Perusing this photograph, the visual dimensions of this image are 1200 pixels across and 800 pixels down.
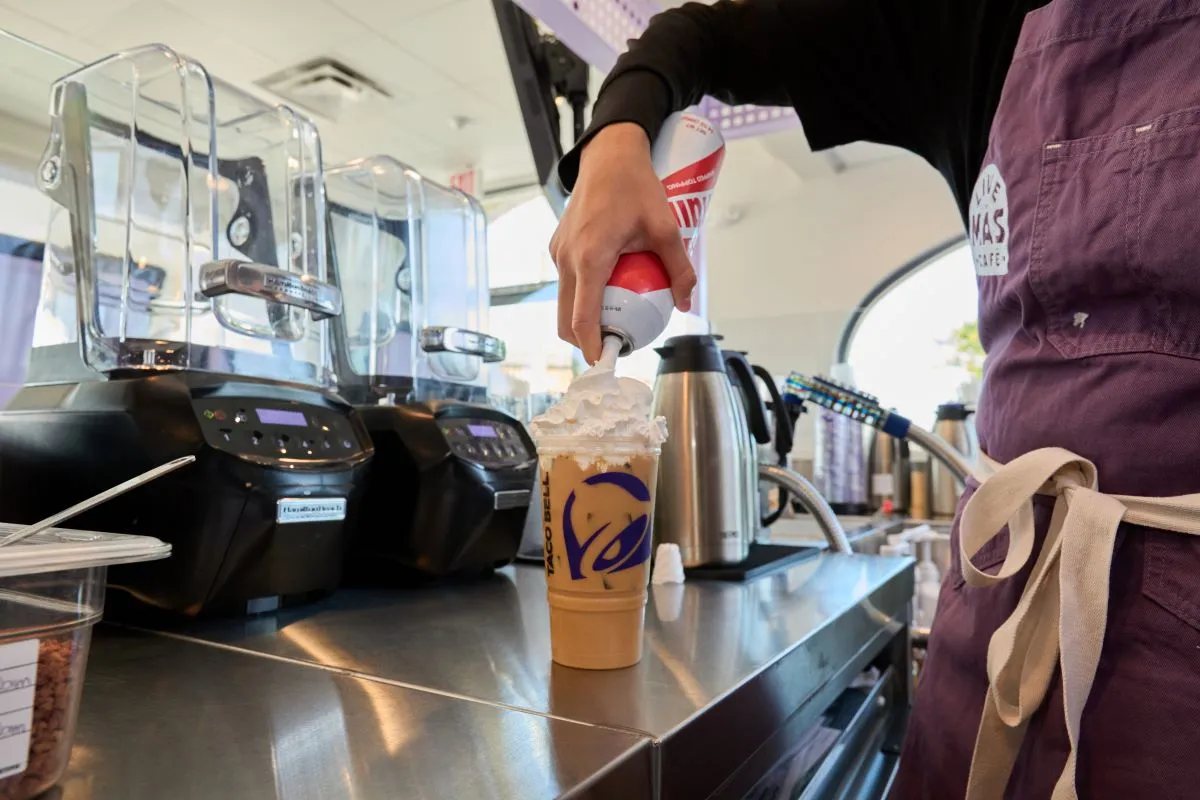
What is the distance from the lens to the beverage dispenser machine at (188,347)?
66 cm

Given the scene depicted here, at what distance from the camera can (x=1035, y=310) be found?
2.08ft

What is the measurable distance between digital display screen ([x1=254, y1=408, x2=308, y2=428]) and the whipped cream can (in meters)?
0.33

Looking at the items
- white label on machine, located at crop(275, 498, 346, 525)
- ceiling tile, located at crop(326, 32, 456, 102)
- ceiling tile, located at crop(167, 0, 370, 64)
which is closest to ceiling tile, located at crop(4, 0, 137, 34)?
ceiling tile, located at crop(167, 0, 370, 64)

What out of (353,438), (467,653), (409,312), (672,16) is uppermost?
(672,16)

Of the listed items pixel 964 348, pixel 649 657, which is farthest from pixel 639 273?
pixel 964 348

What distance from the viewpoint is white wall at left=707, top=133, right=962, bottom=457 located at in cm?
400

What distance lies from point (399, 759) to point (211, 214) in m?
0.77

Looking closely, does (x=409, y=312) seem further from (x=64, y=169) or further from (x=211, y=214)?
(x=64, y=169)

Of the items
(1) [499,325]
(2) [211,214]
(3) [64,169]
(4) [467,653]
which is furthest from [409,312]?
(1) [499,325]

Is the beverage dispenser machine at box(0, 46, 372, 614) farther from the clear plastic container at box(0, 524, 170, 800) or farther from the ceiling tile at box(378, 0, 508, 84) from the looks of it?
the ceiling tile at box(378, 0, 508, 84)

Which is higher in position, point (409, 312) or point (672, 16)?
point (672, 16)

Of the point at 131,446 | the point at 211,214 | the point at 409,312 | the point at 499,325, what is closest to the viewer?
the point at 131,446

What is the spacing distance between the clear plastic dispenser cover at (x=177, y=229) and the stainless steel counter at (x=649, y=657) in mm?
298

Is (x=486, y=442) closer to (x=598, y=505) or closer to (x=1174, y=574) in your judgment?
(x=598, y=505)
